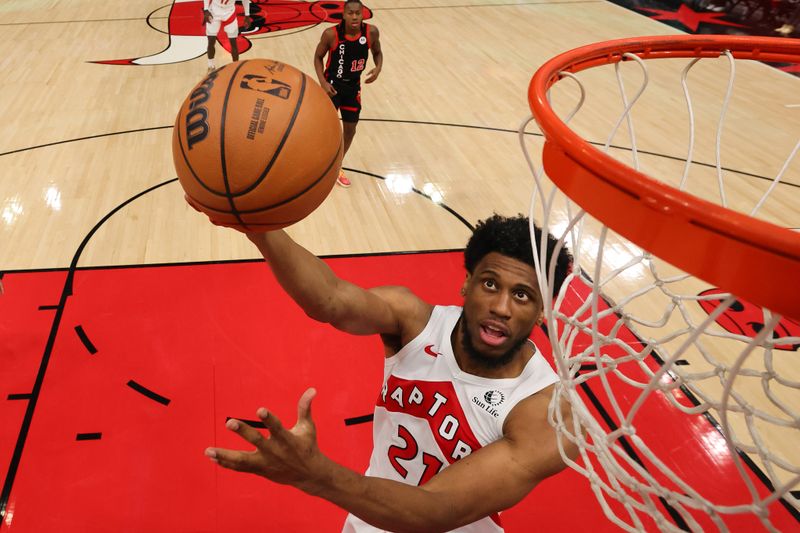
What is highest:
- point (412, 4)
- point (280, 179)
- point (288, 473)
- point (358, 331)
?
point (280, 179)

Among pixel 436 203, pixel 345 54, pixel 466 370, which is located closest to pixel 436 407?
pixel 466 370

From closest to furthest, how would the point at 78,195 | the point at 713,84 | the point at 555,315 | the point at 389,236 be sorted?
the point at 555,315 < the point at 389,236 < the point at 78,195 < the point at 713,84

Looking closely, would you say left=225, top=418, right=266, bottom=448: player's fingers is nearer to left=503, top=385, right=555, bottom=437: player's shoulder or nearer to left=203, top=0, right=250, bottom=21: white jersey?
left=503, top=385, right=555, bottom=437: player's shoulder

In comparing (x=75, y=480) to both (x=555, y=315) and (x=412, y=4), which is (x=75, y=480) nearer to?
(x=555, y=315)

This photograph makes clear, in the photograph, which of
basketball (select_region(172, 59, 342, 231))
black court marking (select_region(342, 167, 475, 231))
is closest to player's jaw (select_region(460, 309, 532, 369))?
basketball (select_region(172, 59, 342, 231))

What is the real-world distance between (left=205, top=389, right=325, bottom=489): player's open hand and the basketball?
0.67m

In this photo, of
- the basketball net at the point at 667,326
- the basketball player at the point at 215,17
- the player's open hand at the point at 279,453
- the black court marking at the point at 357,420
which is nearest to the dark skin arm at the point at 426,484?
the player's open hand at the point at 279,453

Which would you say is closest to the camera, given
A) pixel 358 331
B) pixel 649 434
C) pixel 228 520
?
pixel 358 331

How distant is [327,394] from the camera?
3.06 m

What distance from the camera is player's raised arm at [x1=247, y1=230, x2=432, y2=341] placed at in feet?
5.57

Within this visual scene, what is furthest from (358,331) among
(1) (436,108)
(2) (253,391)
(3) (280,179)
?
(1) (436,108)

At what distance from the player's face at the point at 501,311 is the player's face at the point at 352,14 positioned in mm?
3266

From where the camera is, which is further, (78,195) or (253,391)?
(78,195)

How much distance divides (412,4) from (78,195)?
7833 millimetres
